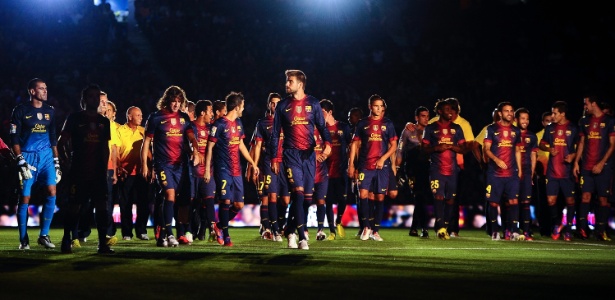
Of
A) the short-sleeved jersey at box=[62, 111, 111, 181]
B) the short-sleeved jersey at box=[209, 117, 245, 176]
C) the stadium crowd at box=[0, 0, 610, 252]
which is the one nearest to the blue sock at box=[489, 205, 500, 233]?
the short-sleeved jersey at box=[209, 117, 245, 176]

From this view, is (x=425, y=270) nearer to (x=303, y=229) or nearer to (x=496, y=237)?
(x=303, y=229)

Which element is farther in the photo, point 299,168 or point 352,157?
point 352,157

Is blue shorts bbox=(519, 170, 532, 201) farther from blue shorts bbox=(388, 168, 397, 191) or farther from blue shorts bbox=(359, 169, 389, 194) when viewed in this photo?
blue shorts bbox=(359, 169, 389, 194)

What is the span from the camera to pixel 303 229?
1140 cm

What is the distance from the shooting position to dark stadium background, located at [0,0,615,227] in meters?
26.0

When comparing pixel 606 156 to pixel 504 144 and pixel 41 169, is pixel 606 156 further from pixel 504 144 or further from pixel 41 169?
pixel 41 169

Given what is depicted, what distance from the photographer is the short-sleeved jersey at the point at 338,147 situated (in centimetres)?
1553

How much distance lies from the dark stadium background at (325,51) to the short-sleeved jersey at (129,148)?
30.3 ft

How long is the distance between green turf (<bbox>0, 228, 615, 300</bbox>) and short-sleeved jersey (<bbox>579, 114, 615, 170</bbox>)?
11.5 feet

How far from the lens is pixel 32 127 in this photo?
11391mm

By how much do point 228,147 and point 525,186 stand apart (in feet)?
17.7

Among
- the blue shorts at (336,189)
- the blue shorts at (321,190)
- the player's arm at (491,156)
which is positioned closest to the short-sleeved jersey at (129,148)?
the blue shorts at (321,190)

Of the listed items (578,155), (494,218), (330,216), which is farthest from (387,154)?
(578,155)

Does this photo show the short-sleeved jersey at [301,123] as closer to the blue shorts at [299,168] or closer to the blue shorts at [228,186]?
the blue shorts at [299,168]
